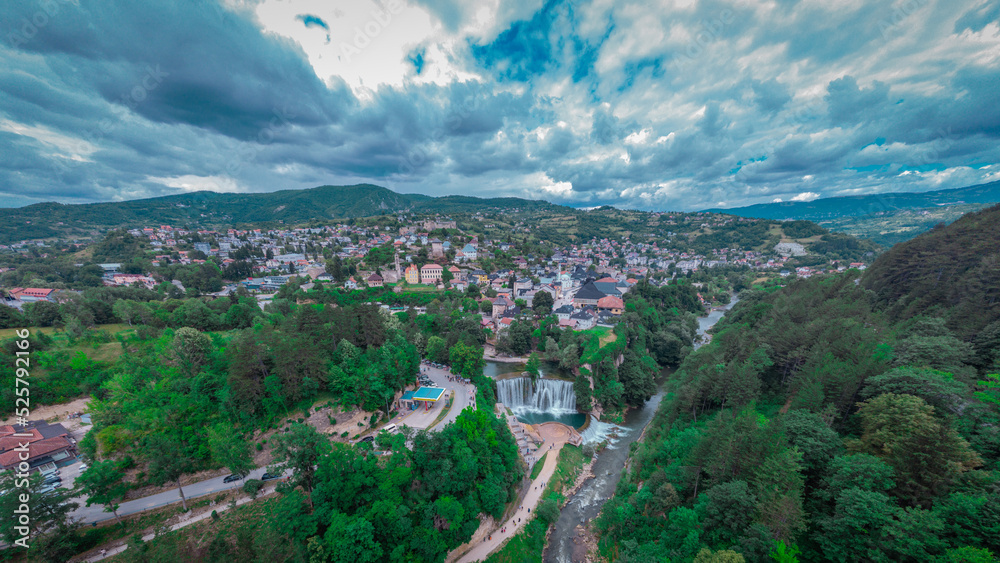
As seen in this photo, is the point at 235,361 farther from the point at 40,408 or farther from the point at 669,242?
the point at 669,242

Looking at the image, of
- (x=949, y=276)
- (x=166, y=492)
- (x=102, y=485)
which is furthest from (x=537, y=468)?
(x=949, y=276)

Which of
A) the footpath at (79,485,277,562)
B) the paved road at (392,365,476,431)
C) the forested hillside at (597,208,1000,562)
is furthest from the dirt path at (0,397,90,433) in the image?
the forested hillside at (597,208,1000,562)

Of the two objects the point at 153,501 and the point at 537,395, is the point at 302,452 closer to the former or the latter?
the point at 153,501

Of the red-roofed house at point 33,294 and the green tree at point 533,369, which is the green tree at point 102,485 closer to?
Answer: the green tree at point 533,369

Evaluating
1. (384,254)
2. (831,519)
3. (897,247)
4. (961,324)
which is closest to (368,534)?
(831,519)

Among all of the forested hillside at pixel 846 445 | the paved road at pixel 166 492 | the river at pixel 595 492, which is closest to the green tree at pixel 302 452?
the paved road at pixel 166 492
